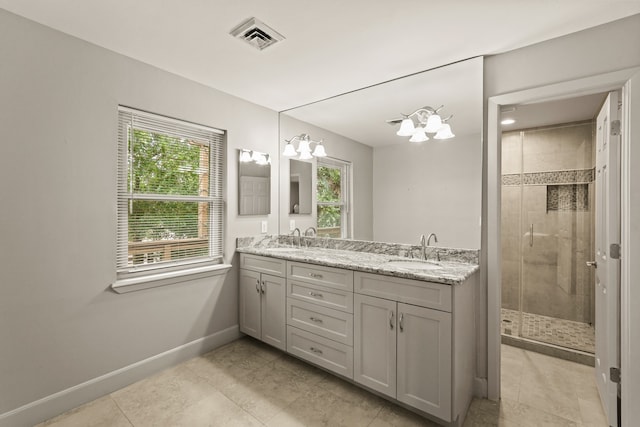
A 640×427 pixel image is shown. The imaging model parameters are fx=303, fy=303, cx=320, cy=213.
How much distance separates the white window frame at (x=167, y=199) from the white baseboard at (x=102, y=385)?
59 centimetres

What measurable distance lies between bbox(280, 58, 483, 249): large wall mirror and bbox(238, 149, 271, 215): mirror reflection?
0.66 metres

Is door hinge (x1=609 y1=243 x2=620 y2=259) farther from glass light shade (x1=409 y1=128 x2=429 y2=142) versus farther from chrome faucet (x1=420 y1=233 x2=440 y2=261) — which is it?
glass light shade (x1=409 y1=128 x2=429 y2=142)

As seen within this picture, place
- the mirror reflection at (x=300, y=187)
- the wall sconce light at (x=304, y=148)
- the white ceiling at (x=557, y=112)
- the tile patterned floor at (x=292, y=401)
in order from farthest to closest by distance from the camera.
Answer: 1. the mirror reflection at (x=300, y=187)
2. the wall sconce light at (x=304, y=148)
3. the white ceiling at (x=557, y=112)
4. the tile patterned floor at (x=292, y=401)

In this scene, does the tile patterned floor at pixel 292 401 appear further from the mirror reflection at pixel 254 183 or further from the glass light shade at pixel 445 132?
the glass light shade at pixel 445 132

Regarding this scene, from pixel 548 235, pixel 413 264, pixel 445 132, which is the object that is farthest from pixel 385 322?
pixel 548 235

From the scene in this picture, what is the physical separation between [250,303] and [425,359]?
170cm

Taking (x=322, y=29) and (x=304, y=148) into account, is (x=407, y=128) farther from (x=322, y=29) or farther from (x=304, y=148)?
(x=304, y=148)

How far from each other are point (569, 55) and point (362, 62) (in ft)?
4.24

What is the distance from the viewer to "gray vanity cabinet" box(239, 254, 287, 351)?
2613 mm

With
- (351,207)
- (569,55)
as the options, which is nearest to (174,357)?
(351,207)

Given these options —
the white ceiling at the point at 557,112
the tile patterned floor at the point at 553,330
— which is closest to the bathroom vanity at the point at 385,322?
the tile patterned floor at the point at 553,330

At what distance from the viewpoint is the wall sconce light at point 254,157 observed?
3051 mm

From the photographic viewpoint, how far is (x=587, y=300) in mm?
Answer: 3047

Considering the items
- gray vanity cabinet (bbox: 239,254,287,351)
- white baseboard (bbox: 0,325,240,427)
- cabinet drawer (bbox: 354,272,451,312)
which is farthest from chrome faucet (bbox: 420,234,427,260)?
white baseboard (bbox: 0,325,240,427)
